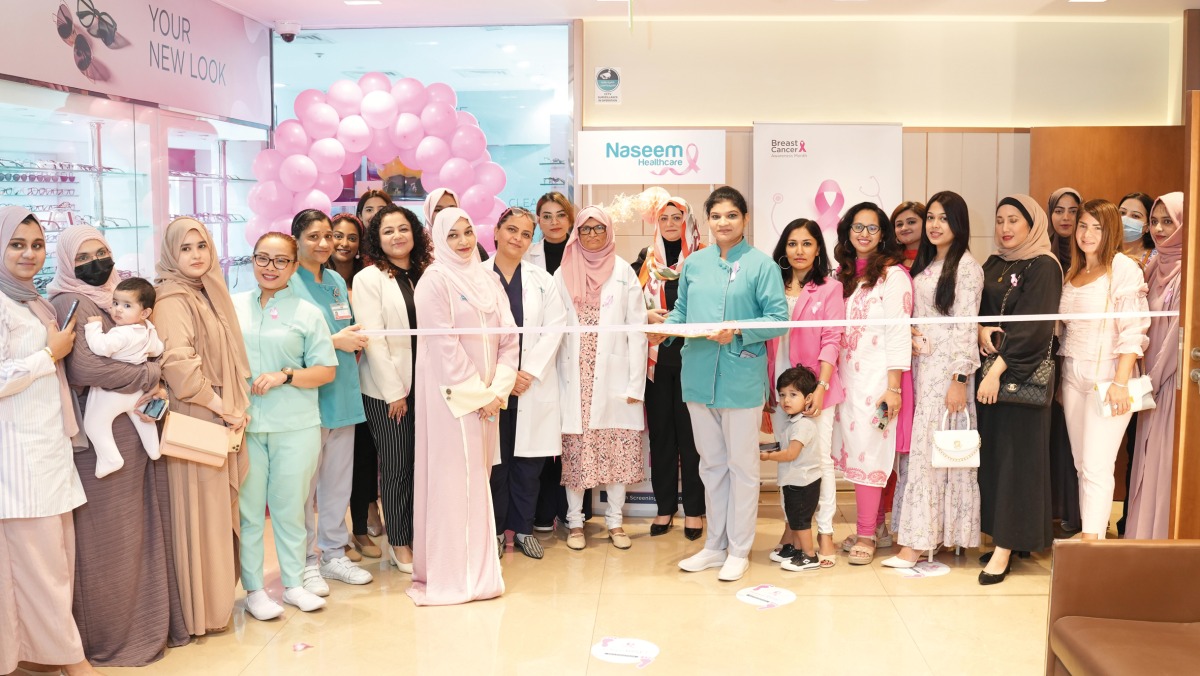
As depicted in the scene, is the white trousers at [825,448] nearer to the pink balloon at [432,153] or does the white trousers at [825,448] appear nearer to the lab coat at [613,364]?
the lab coat at [613,364]

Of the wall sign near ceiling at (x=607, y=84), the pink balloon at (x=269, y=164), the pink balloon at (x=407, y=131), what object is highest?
the wall sign near ceiling at (x=607, y=84)

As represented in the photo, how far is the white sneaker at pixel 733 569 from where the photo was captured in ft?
14.2

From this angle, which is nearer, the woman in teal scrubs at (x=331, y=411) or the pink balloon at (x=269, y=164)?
the woman in teal scrubs at (x=331, y=411)

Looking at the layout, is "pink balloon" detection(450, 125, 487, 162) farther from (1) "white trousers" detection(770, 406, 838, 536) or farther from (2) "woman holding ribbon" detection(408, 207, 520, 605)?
(1) "white trousers" detection(770, 406, 838, 536)

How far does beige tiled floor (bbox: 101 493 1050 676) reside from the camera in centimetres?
354

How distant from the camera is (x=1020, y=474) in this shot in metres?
4.32

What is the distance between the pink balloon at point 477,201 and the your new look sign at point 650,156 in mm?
652

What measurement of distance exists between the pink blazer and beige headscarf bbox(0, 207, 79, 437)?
2.94 metres

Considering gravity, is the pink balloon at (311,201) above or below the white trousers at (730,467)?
above

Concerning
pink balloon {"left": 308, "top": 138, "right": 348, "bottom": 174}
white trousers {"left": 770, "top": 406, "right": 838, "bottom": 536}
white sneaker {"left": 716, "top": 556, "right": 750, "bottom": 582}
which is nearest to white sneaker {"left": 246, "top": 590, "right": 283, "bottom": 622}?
white sneaker {"left": 716, "top": 556, "right": 750, "bottom": 582}

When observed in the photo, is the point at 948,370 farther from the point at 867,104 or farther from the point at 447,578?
the point at 867,104

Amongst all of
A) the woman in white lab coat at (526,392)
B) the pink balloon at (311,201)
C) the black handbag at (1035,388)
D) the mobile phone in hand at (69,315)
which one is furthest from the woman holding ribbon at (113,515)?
the black handbag at (1035,388)

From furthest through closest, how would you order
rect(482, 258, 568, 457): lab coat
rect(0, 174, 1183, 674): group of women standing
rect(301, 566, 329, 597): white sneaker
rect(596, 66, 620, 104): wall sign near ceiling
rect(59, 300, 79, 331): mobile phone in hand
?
rect(596, 66, 620, 104): wall sign near ceiling → rect(482, 258, 568, 457): lab coat → rect(301, 566, 329, 597): white sneaker → rect(0, 174, 1183, 674): group of women standing → rect(59, 300, 79, 331): mobile phone in hand

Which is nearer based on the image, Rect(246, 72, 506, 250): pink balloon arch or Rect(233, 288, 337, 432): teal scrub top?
Rect(233, 288, 337, 432): teal scrub top
